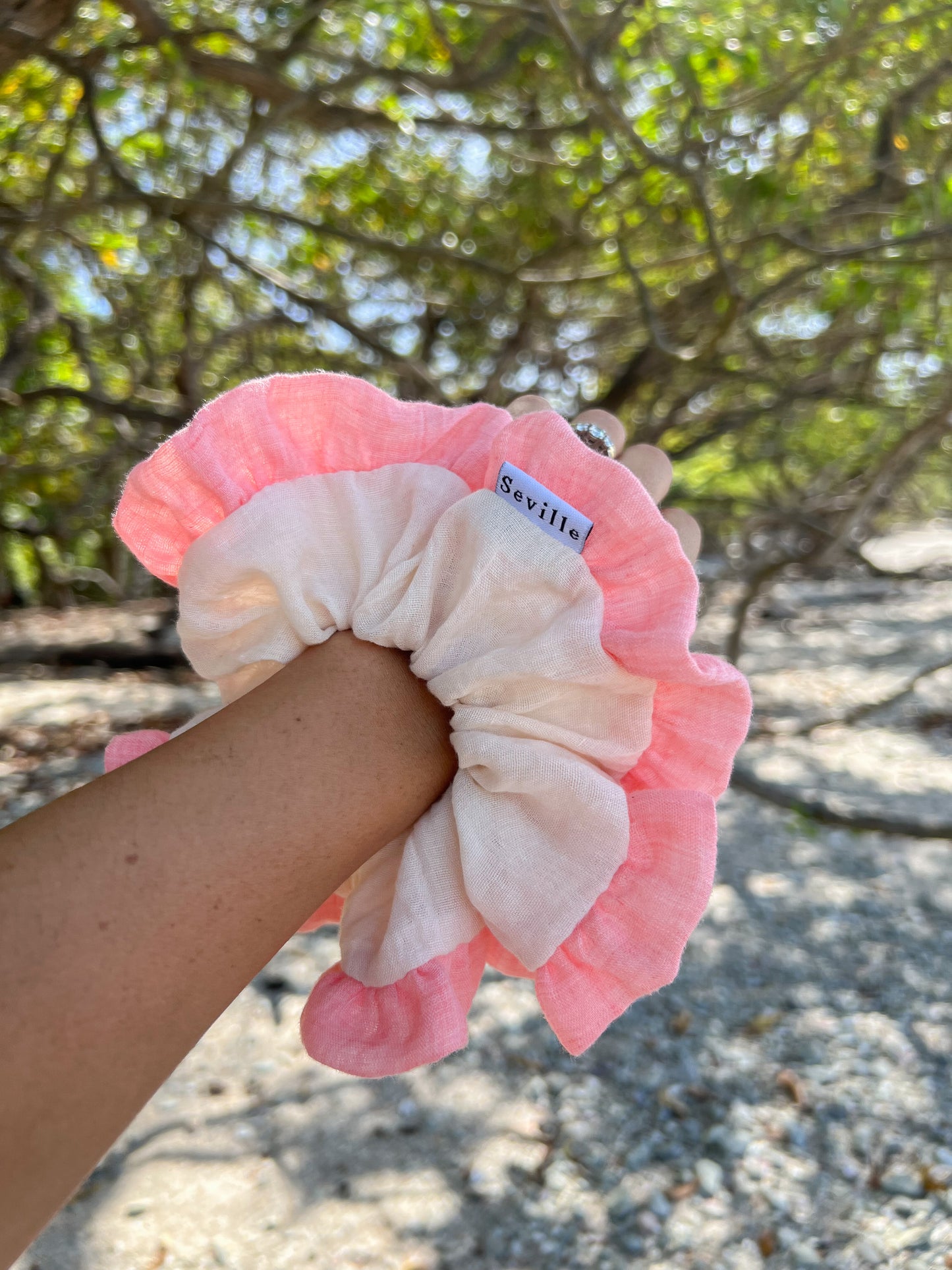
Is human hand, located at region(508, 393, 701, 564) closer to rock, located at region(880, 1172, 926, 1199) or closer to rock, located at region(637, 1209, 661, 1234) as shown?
rock, located at region(637, 1209, 661, 1234)

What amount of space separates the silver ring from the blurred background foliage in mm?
1039

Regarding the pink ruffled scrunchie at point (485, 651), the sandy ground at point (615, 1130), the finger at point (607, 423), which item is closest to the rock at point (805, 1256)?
the sandy ground at point (615, 1130)

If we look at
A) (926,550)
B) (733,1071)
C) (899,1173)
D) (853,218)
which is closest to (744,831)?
(733,1071)

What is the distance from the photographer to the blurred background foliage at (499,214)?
2158mm

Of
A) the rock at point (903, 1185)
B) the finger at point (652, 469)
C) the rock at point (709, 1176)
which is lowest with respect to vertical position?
the rock at point (903, 1185)

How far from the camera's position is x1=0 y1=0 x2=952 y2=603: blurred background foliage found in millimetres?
2158

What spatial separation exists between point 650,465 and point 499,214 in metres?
2.77

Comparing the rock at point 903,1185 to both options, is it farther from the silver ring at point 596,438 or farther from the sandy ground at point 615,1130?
the silver ring at point 596,438

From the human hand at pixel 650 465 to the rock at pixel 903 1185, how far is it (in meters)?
1.38

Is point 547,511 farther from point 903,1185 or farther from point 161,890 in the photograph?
point 903,1185

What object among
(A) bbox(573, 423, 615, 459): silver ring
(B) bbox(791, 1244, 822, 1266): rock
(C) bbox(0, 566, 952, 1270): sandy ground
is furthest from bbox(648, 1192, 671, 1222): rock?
(A) bbox(573, 423, 615, 459): silver ring

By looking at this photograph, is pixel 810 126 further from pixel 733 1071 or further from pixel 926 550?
pixel 926 550

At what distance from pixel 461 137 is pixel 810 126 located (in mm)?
1347

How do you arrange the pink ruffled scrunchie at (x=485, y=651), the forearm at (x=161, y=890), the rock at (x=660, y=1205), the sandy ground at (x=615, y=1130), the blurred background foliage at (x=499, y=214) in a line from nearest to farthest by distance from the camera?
1. the forearm at (x=161, y=890)
2. the pink ruffled scrunchie at (x=485, y=651)
3. the sandy ground at (x=615, y=1130)
4. the rock at (x=660, y=1205)
5. the blurred background foliage at (x=499, y=214)
